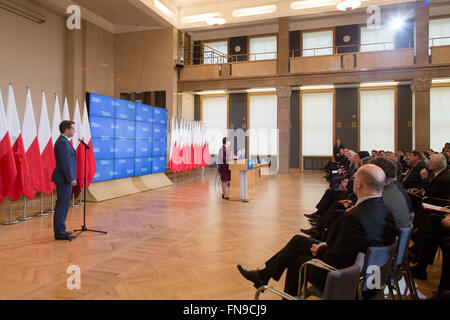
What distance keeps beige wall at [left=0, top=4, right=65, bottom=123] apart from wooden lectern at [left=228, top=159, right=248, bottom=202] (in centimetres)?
764

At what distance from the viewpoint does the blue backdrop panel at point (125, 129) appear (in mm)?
8078

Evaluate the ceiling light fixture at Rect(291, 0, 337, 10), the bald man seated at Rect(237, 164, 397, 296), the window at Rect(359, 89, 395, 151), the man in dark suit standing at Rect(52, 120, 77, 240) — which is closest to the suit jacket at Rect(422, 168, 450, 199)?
the bald man seated at Rect(237, 164, 397, 296)

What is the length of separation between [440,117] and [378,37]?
462 centimetres

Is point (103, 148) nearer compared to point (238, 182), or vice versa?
point (103, 148)

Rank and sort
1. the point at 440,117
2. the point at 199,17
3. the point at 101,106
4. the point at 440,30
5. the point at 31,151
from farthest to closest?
the point at 440,117 → the point at 199,17 → the point at 440,30 → the point at 101,106 → the point at 31,151

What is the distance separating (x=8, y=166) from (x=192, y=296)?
404cm

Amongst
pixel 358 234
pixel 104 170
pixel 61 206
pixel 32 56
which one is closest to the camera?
Answer: pixel 358 234

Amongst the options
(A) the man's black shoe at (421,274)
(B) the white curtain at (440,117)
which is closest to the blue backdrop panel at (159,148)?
(A) the man's black shoe at (421,274)

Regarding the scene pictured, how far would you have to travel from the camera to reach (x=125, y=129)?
8.34 metres

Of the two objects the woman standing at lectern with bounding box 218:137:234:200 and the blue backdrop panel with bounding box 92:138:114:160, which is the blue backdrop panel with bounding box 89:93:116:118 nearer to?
the blue backdrop panel with bounding box 92:138:114:160

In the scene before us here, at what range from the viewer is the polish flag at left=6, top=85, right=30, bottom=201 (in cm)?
511

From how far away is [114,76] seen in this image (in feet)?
48.5

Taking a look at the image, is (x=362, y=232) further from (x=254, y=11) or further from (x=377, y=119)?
(x=377, y=119)

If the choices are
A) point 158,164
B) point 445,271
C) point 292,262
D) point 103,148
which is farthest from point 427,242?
point 158,164
